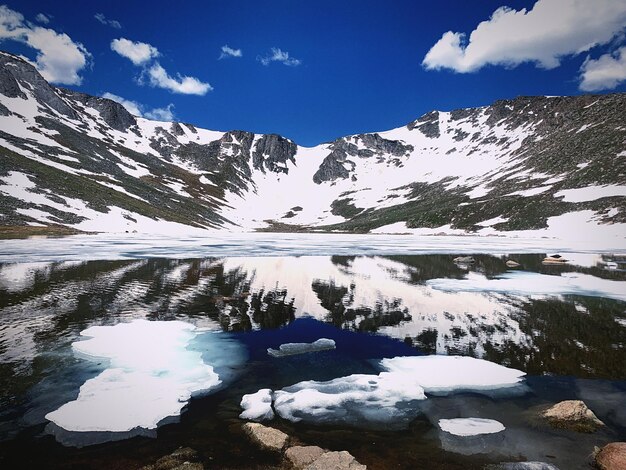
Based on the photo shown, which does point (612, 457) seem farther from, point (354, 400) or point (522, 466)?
point (354, 400)

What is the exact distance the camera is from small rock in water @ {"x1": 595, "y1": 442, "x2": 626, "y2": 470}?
7.59 m

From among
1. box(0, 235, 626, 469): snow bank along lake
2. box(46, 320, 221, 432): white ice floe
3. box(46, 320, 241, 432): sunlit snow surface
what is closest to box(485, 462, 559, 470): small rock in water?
box(0, 235, 626, 469): snow bank along lake

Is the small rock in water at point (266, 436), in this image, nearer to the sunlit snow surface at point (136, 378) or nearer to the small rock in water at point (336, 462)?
the small rock in water at point (336, 462)

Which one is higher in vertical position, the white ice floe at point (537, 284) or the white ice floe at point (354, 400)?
the white ice floe at point (537, 284)

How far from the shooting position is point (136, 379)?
40.7 feet

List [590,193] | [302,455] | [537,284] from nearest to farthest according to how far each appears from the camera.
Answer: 1. [302,455]
2. [537,284]
3. [590,193]

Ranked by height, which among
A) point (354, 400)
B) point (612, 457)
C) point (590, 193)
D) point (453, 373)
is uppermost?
point (590, 193)

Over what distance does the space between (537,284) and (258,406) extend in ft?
97.0

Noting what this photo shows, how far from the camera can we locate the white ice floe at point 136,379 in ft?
32.0

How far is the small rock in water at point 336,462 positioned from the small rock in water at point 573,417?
5.80 m

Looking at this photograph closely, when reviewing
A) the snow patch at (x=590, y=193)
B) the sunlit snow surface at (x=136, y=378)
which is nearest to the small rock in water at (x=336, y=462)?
the sunlit snow surface at (x=136, y=378)

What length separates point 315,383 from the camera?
40.3ft

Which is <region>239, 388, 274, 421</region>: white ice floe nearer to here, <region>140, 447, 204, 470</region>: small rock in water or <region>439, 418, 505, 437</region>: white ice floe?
<region>140, 447, 204, 470</region>: small rock in water

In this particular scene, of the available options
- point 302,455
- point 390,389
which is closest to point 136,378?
point 302,455
